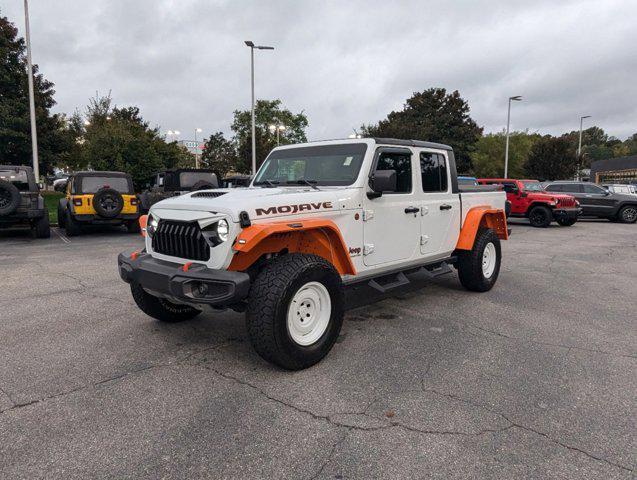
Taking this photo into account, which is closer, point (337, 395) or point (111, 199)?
point (337, 395)

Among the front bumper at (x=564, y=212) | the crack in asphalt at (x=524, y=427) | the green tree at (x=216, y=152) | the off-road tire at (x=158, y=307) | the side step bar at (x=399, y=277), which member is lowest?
the crack in asphalt at (x=524, y=427)

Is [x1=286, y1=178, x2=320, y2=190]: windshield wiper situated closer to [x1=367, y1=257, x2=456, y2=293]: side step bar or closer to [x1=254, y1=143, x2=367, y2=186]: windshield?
[x1=254, y1=143, x2=367, y2=186]: windshield

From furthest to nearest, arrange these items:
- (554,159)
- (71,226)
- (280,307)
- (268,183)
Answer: (554,159) → (71,226) → (268,183) → (280,307)

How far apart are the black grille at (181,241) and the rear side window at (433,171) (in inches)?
107

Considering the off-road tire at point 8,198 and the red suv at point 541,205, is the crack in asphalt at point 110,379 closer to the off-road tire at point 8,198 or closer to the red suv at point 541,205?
the off-road tire at point 8,198

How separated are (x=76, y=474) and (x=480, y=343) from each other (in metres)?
3.36

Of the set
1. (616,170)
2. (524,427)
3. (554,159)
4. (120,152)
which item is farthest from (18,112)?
(616,170)

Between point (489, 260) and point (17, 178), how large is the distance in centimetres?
1103

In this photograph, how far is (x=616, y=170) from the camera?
51.8m

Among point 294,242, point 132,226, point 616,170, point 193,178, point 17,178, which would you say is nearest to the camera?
point 294,242

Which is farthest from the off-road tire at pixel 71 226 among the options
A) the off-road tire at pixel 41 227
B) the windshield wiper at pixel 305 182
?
the windshield wiper at pixel 305 182

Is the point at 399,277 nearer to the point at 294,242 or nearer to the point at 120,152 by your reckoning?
the point at 294,242

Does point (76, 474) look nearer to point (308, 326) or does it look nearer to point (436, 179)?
point (308, 326)

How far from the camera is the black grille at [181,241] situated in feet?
11.7
